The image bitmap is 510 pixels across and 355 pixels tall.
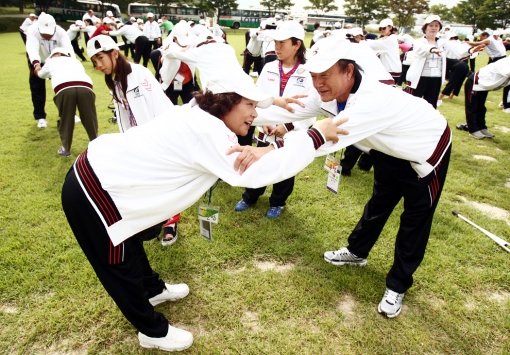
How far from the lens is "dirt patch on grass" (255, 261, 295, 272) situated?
3.20m

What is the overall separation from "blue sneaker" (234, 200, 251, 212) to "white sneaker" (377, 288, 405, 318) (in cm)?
194

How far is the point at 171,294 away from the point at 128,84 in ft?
6.38

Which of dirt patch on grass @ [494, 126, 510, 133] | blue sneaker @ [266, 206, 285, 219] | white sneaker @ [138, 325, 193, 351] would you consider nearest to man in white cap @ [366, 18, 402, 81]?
dirt patch on grass @ [494, 126, 510, 133]

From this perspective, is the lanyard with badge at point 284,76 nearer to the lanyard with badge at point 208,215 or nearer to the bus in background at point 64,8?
the lanyard with badge at point 208,215

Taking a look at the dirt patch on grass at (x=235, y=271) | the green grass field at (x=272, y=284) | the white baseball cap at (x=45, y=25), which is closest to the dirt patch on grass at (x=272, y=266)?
the green grass field at (x=272, y=284)

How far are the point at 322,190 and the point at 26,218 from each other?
11.8ft

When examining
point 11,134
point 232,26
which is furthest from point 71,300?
point 232,26

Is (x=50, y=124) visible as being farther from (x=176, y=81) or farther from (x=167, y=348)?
(x=167, y=348)

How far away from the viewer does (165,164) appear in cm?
166

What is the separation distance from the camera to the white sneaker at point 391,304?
2.67 meters

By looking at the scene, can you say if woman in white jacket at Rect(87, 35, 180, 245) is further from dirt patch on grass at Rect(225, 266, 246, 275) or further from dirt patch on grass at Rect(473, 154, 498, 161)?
dirt patch on grass at Rect(473, 154, 498, 161)

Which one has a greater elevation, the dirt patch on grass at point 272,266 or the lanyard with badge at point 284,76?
the lanyard with badge at point 284,76

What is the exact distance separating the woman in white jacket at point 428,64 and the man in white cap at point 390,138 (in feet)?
17.2

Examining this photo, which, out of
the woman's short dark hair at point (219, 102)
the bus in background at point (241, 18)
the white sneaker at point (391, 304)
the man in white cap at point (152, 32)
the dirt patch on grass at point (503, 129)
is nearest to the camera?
the woman's short dark hair at point (219, 102)
